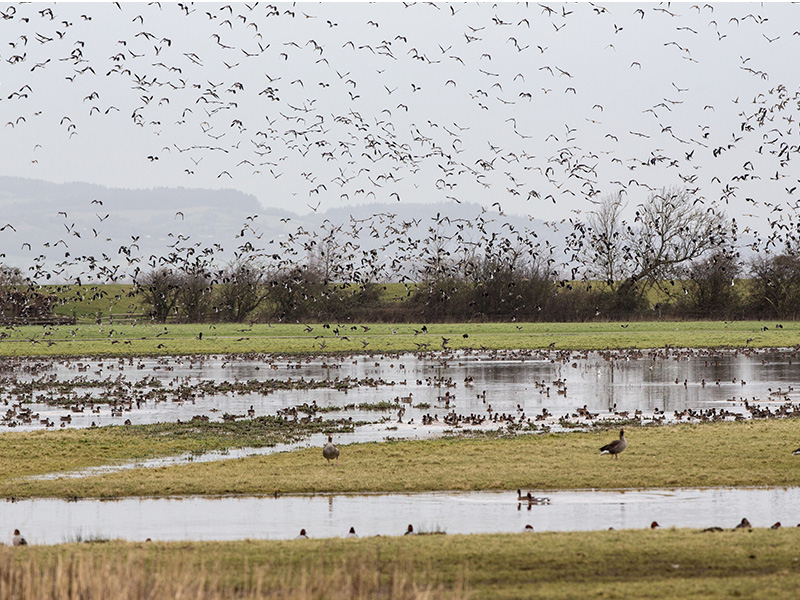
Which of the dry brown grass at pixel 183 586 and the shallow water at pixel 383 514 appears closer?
the dry brown grass at pixel 183 586

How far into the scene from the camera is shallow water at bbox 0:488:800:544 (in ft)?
51.2

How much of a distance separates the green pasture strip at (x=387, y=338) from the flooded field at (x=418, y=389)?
28.6 feet

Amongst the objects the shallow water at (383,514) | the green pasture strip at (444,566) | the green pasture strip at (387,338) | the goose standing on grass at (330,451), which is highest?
the green pasture strip at (387,338)

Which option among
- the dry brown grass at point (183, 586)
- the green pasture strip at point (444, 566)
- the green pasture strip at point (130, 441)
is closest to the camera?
the dry brown grass at point (183, 586)

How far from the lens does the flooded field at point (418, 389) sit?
31.0 meters

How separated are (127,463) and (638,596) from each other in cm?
1555

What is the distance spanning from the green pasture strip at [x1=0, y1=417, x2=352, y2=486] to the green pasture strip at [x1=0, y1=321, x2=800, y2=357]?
107ft

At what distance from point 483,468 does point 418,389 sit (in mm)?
18483

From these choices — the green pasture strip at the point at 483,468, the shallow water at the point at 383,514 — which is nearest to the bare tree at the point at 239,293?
the green pasture strip at the point at 483,468

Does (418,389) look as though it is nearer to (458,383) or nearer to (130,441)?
(458,383)

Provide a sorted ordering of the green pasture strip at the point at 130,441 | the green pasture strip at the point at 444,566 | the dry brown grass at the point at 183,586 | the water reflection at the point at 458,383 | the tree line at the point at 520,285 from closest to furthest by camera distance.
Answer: the dry brown grass at the point at 183,586, the green pasture strip at the point at 444,566, the green pasture strip at the point at 130,441, the water reflection at the point at 458,383, the tree line at the point at 520,285

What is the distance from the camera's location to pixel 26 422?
3055cm

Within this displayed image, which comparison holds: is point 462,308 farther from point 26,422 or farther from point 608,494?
point 608,494

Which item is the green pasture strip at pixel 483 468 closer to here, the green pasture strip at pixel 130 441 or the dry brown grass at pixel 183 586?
the green pasture strip at pixel 130 441
